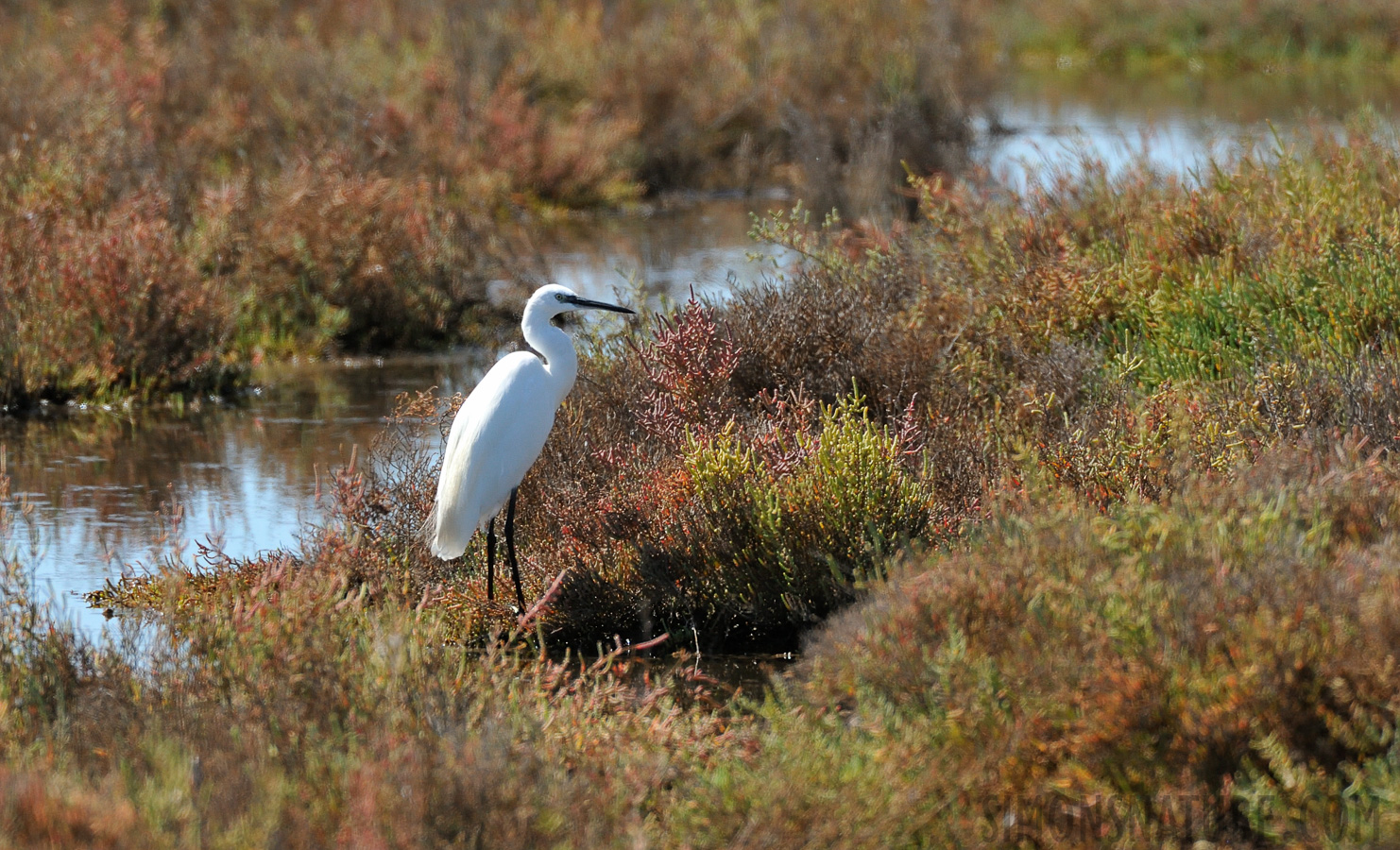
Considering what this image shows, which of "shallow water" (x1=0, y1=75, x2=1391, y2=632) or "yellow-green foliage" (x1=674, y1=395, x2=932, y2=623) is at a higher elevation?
"yellow-green foliage" (x1=674, y1=395, x2=932, y2=623)

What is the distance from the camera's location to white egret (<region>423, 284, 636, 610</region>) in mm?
5348

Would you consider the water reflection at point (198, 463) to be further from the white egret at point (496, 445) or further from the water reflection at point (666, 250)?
the water reflection at point (666, 250)

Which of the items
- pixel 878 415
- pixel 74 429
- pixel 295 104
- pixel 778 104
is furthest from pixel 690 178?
pixel 878 415

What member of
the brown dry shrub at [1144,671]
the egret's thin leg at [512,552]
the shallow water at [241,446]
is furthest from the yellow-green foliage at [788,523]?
the brown dry shrub at [1144,671]

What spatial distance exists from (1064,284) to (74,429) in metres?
5.35

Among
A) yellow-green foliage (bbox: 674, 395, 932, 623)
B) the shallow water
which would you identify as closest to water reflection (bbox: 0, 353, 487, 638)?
the shallow water

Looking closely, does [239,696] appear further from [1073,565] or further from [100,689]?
[1073,565]

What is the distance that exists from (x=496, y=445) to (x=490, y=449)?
27 millimetres

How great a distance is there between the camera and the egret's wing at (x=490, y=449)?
534 cm

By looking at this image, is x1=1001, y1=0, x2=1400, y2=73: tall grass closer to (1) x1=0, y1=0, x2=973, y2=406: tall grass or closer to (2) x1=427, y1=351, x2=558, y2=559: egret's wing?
(1) x1=0, y1=0, x2=973, y2=406: tall grass

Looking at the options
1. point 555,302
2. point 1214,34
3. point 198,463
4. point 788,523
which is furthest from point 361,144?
point 1214,34

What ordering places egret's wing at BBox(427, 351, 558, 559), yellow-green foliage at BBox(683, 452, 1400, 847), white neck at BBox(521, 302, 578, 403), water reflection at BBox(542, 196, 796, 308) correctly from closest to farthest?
yellow-green foliage at BBox(683, 452, 1400, 847), egret's wing at BBox(427, 351, 558, 559), white neck at BBox(521, 302, 578, 403), water reflection at BBox(542, 196, 796, 308)

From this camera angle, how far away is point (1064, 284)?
278 inches

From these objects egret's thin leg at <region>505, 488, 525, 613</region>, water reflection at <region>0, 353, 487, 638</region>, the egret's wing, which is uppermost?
the egret's wing
